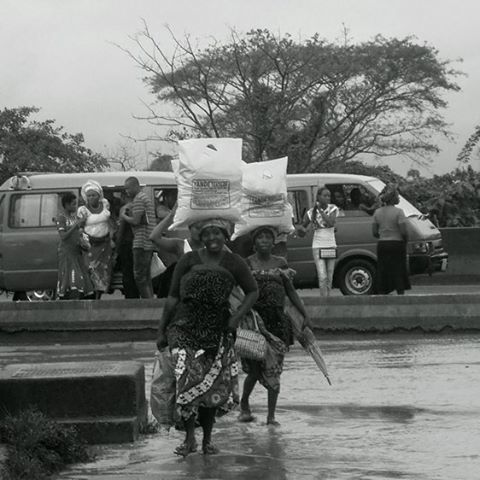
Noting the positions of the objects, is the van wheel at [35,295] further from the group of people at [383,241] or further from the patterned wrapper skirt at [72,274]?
the group of people at [383,241]

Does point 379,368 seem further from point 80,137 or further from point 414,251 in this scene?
point 80,137

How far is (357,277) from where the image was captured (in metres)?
22.8

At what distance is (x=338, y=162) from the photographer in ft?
140

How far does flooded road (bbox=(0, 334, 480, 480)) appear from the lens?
8586 millimetres

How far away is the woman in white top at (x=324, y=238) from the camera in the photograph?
20250mm

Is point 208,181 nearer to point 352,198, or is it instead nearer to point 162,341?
point 162,341

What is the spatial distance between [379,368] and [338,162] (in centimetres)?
2942

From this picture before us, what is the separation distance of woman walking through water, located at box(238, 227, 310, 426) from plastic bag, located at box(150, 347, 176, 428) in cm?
138

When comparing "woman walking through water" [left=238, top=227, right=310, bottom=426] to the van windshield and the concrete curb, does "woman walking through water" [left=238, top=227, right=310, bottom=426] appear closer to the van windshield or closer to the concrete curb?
the concrete curb

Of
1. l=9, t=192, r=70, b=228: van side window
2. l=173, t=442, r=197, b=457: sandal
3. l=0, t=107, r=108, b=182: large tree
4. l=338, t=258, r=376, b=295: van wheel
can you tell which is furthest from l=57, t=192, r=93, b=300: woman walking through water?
l=0, t=107, r=108, b=182: large tree

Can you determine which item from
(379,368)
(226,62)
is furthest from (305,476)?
(226,62)

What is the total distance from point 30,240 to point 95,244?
9.54 feet

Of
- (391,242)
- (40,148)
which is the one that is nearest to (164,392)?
(391,242)

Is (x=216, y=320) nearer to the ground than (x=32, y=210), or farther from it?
nearer to the ground
